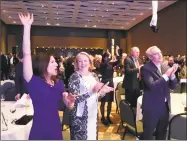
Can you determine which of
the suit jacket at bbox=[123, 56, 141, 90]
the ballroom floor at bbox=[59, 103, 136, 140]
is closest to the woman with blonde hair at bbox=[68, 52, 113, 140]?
the ballroom floor at bbox=[59, 103, 136, 140]

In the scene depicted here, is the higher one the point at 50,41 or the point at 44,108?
the point at 50,41

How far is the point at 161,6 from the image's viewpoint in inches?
64.5

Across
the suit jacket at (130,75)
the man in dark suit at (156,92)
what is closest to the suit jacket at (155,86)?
the man in dark suit at (156,92)

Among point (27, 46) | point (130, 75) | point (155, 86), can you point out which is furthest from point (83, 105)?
point (130, 75)

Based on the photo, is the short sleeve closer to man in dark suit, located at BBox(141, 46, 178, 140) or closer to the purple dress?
the purple dress

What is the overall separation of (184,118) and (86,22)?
1122 millimetres

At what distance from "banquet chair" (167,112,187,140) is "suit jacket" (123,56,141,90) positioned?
5.42ft

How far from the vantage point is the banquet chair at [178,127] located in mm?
1759

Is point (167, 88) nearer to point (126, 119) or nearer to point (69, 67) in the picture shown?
point (126, 119)

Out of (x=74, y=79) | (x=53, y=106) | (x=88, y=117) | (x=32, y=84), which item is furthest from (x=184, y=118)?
(x=32, y=84)

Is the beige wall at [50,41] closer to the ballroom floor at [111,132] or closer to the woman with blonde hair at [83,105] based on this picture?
the woman with blonde hair at [83,105]

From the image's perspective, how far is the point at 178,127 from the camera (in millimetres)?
1781

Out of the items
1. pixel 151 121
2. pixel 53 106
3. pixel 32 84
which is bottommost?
pixel 151 121

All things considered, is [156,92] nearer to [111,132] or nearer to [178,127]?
[178,127]
